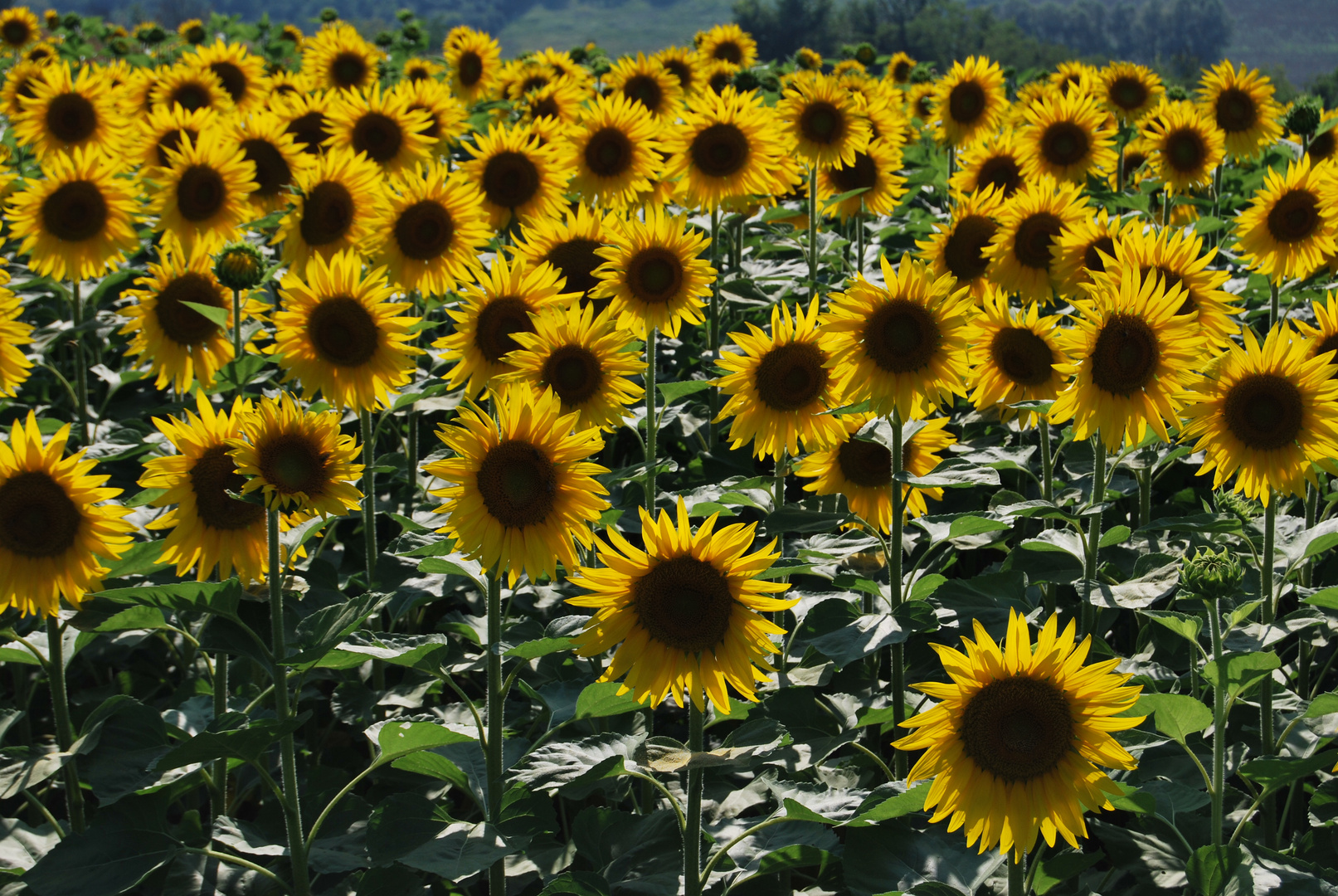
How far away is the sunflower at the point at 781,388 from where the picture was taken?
383 centimetres

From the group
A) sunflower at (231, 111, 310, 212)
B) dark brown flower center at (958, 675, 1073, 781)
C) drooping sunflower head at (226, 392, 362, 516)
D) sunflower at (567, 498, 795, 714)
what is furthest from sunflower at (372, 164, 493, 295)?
dark brown flower center at (958, 675, 1073, 781)

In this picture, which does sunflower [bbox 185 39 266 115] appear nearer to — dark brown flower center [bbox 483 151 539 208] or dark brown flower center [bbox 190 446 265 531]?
dark brown flower center [bbox 483 151 539 208]

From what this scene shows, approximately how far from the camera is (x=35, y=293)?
6480 mm

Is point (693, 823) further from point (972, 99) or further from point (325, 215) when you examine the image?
point (972, 99)

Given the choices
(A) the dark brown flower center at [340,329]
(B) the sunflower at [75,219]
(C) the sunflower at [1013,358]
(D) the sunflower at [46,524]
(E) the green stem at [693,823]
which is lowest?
(E) the green stem at [693,823]

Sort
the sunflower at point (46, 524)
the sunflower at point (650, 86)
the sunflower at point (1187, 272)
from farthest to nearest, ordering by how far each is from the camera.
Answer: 1. the sunflower at point (650, 86)
2. the sunflower at point (1187, 272)
3. the sunflower at point (46, 524)

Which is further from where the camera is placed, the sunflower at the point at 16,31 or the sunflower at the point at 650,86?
the sunflower at the point at 16,31

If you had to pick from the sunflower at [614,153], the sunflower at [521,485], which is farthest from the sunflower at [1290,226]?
the sunflower at [521,485]

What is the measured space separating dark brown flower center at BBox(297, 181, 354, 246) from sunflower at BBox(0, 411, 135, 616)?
6.87ft

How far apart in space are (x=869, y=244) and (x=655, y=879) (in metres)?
4.75

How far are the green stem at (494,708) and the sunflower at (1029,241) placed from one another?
9.01ft

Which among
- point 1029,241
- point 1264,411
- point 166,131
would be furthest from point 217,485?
point 166,131

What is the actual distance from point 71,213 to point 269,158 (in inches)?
41.3

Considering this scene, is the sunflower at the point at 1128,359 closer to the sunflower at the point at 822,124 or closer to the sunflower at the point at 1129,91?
the sunflower at the point at 822,124
